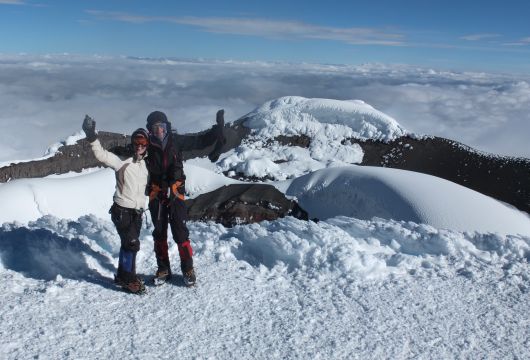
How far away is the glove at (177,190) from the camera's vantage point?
173 inches

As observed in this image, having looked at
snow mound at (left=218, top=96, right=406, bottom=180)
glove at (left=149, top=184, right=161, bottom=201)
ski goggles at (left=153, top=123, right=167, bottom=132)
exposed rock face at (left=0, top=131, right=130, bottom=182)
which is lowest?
exposed rock face at (left=0, top=131, right=130, bottom=182)

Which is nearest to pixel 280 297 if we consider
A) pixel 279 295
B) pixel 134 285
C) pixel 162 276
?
pixel 279 295

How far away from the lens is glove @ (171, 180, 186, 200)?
14.5 feet

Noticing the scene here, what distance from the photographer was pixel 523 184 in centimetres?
1557

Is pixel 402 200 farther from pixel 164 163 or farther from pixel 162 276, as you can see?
pixel 164 163

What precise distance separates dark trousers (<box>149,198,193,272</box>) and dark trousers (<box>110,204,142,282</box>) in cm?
21

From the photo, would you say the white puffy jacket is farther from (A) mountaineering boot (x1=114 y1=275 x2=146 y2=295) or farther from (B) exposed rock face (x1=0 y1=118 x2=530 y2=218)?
(B) exposed rock face (x1=0 y1=118 x2=530 y2=218)

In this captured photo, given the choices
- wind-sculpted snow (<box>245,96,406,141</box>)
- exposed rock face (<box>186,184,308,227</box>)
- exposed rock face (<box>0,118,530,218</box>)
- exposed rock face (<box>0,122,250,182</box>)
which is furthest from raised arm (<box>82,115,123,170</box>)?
wind-sculpted snow (<box>245,96,406,141</box>)

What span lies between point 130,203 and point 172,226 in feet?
1.60

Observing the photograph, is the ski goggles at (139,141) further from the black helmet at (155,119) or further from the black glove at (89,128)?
the black glove at (89,128)

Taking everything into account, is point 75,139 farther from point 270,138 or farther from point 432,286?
point 432,286

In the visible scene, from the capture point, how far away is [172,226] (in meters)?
4.58

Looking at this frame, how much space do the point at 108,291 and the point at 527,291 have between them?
405cm

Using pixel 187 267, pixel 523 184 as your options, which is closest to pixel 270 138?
pixel 523 184
